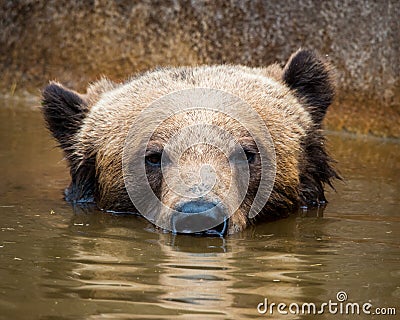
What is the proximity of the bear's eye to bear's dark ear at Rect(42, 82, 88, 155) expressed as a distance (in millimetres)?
1224

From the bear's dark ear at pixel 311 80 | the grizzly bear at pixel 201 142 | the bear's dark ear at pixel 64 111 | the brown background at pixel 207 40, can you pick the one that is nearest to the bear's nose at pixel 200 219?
the grizzly bear at pixel 201 142

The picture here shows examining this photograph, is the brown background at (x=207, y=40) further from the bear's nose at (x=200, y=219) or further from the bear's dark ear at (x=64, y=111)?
the bear's nose at (x=200, y=219)

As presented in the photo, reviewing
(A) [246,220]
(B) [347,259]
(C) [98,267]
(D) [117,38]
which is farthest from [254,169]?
(D) [117,38]

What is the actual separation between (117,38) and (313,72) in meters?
6.02

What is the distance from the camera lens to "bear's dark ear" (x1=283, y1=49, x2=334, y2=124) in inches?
351

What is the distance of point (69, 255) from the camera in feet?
20.4

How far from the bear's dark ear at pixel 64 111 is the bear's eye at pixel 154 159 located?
4.02 ft

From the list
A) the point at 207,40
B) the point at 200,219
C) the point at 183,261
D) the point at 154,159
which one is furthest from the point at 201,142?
the point at 207,40

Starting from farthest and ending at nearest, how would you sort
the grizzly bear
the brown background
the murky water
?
1. the brown background
2. the grizzly bear
3. the murky water

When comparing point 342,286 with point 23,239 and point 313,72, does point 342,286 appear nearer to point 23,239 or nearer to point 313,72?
point 23,239

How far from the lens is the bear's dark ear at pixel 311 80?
8.92 metres

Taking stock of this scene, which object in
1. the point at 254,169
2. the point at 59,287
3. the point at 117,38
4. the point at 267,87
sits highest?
the point at 117,38

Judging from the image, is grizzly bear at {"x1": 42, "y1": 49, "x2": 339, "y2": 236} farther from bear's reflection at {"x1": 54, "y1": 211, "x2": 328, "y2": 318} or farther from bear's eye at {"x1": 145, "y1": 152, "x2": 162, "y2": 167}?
bear's reflection at {"x1": 54, "y1": 211, "x2": 328, "y2": 318}

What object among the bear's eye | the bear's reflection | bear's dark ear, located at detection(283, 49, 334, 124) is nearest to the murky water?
the bear's reflection
